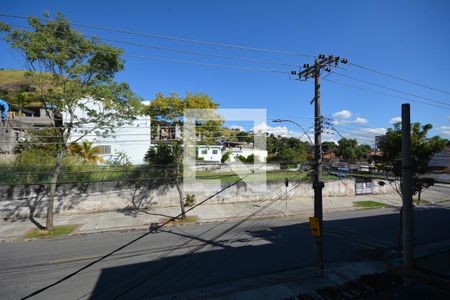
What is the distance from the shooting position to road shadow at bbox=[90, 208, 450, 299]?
8117 mm

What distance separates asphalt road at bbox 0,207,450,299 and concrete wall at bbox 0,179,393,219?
15.5ft

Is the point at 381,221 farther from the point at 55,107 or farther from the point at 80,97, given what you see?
the point at 55,107

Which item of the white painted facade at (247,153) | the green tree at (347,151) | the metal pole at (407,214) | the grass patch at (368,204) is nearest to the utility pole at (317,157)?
the metal pole at (407,214)

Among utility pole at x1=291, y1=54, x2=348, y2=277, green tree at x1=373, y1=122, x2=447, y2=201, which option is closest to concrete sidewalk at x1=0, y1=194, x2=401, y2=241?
green tree at x1=373, y1=122, x2=447, y2=201

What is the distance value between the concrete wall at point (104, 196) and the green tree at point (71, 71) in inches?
132

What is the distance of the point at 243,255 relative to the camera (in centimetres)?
1043

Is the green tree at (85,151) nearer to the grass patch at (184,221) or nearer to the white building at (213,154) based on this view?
the grass patch at (184,221)

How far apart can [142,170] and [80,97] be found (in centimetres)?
721

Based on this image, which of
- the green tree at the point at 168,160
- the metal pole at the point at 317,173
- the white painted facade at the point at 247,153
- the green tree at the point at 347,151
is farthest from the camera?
the green tree at the point at 347,151

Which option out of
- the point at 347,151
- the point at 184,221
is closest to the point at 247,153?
the point at 347,151

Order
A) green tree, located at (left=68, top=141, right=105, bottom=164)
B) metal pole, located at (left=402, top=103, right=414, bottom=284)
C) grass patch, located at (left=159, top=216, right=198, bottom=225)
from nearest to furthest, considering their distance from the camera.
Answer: metal pole, located at (left=402, top=103, right=414, bottom=284)
grass patch, located at (left=159, top=216, right=198, bottom=225)
green tree, located at (left=68, top=141, right=105, bottom=164)

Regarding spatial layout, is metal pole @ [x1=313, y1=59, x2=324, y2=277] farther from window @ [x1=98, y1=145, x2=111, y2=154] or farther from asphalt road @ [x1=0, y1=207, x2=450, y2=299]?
window @ [x1=98, y1=145, x2=111, y2=154]

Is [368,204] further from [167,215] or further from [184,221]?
[167,215]

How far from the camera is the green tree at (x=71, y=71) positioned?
12.4 m
